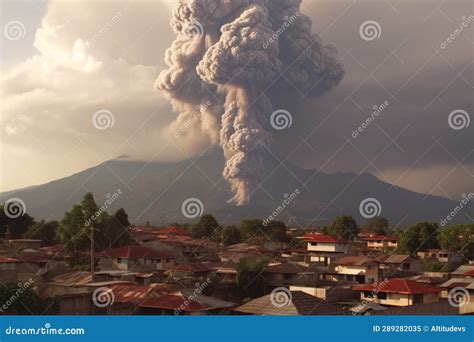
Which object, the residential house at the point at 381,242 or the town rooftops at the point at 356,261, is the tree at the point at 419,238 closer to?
the residential house at the point at 381,242

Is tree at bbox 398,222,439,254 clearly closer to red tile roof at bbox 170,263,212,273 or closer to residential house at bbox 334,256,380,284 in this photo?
residential house at bbox 334,256,380,284

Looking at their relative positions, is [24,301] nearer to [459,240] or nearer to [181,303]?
[181,303]

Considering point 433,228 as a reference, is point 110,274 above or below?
below

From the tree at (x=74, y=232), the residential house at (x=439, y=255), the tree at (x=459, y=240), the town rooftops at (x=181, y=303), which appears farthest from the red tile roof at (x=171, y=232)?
the town rooftops at (x=181, y=303)

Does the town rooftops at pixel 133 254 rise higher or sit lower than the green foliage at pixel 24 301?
higher

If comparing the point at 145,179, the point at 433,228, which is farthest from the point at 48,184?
the point at 433,228

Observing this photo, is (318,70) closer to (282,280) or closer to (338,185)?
(338,185)

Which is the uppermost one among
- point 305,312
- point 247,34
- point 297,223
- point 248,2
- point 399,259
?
point 248,2
